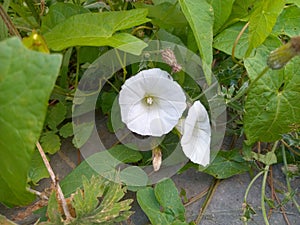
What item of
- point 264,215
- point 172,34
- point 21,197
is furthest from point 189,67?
point 21,197

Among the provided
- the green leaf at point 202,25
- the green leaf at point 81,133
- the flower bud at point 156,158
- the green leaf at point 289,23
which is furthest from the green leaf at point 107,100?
the green leaf at point 289,23

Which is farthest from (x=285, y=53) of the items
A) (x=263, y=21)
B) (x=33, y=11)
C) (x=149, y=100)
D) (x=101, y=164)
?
(x=33, y=11)

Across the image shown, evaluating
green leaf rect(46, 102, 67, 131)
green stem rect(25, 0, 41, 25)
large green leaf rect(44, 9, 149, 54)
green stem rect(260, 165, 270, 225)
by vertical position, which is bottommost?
green stem rect(260, 165, 270, 225)

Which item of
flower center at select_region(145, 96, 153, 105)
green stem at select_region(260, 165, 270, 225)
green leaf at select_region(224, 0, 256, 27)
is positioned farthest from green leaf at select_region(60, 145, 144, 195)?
green leaf at select_region(224, 0, 256, 27)

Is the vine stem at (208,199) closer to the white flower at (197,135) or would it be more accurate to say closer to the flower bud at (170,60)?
the white flower at (197,135)

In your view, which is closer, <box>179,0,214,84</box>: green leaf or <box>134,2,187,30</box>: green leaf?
<box>179,0,214,84</box>: green leaf

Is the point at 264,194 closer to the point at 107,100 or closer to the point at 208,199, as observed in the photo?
the point at 208,199

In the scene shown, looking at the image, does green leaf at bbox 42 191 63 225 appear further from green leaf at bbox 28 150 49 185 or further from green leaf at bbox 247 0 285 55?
green leaf at bbox 247 0 285 55
